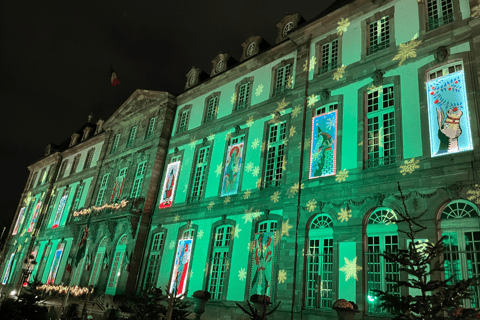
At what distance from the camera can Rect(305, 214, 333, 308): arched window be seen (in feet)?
44.1

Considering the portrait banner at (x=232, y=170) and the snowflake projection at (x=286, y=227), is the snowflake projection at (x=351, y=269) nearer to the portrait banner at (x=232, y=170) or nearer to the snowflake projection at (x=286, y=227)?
the snowflake projection at (x=286, y=227)

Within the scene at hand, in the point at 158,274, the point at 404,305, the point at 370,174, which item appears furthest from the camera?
the point at 158,274

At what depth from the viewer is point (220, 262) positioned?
18.0 metres

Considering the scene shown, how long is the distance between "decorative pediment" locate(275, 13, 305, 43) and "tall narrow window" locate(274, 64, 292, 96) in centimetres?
188

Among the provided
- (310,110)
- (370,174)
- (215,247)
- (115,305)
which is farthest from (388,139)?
(115,305)

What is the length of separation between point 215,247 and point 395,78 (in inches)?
438

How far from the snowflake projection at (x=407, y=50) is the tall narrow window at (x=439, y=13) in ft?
2.29

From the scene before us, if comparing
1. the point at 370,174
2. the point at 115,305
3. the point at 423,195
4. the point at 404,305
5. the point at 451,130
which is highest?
the point at 451,130

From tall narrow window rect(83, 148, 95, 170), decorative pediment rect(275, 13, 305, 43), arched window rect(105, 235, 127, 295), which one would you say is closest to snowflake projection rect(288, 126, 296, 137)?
decorative pediment rect(275, 13, 305, 43)

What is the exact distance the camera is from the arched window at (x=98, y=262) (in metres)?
24.7

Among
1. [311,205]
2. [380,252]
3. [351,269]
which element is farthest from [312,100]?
[351,269]

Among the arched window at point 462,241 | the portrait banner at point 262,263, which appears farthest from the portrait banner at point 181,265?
the arched window at point 462,241

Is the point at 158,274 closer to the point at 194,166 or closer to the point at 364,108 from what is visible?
the point at 194,166

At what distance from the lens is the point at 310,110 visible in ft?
54.8
